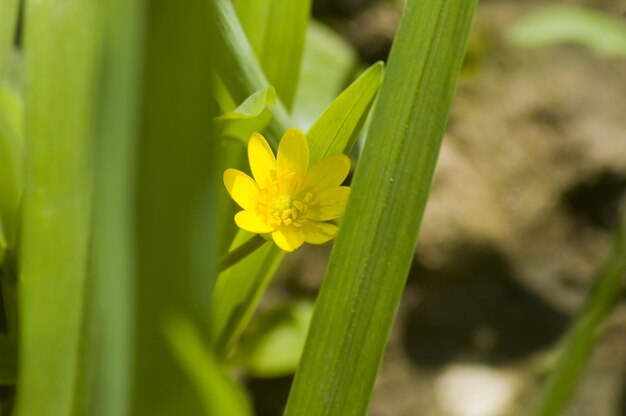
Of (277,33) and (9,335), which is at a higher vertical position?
(277,33)

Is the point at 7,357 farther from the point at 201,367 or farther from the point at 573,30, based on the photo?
the point at 573,30

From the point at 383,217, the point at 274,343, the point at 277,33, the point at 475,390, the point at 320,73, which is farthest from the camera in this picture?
the point at 475,390

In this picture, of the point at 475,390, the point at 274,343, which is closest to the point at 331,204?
the point at 274,343

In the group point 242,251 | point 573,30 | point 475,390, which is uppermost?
point 573,30

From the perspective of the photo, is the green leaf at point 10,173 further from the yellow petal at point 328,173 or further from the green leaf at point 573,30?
the green leaf at point 573,30

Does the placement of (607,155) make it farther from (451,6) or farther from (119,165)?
(119,165)

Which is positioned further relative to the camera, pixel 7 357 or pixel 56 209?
pixel 7 357
